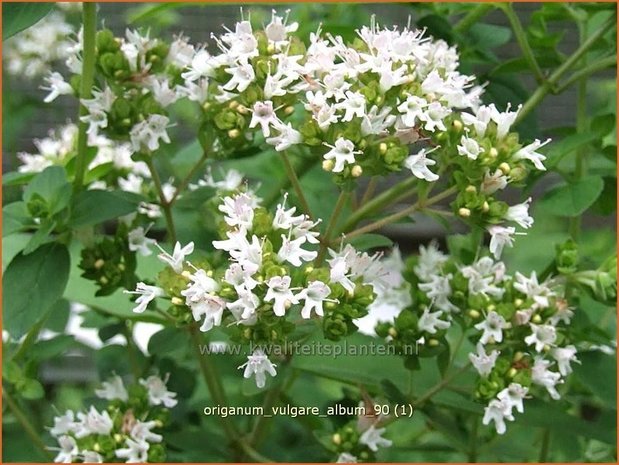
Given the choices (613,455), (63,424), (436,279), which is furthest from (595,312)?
(63,424)

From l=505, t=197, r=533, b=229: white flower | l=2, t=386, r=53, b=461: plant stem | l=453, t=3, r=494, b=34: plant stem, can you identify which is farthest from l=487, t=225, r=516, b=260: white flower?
l=2, t=386, r=53, b=461: plant stem

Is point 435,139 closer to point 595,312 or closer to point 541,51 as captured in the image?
point 541,51

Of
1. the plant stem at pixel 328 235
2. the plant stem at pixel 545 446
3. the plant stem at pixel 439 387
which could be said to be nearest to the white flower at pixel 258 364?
the plant stem at pixel 328 235

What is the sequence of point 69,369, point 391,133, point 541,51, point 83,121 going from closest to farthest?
point 391,133, point 83,121, point 541,51, point 69,369

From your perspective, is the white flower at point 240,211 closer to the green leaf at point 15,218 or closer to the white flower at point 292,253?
the white flower at point 292,253

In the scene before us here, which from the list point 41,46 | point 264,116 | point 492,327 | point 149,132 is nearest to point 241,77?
point 264,116

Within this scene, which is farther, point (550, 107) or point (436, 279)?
point (550, 107)

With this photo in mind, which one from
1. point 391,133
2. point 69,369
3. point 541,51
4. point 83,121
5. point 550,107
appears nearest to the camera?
point 391,133
